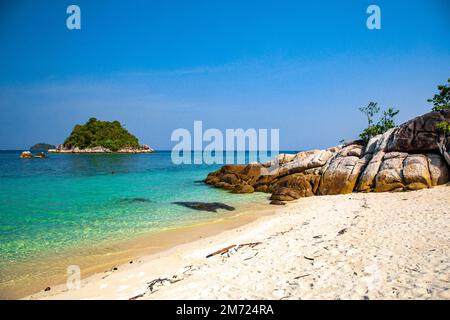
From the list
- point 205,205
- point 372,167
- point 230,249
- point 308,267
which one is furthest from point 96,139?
point 308,267

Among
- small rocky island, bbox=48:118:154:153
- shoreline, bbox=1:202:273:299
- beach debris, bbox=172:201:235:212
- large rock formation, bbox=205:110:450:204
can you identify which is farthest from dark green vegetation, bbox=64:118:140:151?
shoreline, bbox=1:202:273:299

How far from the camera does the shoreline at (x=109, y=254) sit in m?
8.13

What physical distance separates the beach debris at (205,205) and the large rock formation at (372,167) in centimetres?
427

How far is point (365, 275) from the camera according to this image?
5477 millimetres

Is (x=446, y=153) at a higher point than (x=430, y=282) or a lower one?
higher

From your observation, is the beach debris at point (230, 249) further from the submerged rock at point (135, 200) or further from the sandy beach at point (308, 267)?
the submerged rock at point (135, 200)

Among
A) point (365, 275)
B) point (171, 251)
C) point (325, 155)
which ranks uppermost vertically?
point (325, 155)

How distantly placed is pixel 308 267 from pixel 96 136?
15940 cm

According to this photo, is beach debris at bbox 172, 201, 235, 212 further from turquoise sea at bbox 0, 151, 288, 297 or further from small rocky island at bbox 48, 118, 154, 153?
small rocky island at bbox 48, 118, 154, 153
